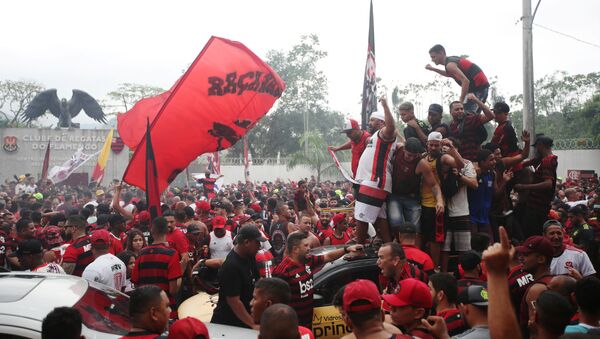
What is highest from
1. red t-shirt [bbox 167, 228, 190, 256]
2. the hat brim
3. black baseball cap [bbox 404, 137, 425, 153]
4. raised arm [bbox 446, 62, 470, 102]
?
raised arm [bbox 446, 62, 470, 102]

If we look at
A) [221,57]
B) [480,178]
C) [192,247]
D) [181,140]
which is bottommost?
[192,247]

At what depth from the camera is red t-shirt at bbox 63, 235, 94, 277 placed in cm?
649

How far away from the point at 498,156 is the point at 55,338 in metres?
5.80

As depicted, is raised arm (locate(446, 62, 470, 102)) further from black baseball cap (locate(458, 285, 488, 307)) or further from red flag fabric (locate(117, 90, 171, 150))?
red flag fabric (locate(117, 90, 171, 150))

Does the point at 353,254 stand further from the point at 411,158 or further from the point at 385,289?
the point at 411,158

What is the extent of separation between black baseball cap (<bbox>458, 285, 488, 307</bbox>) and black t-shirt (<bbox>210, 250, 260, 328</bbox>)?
79.9 inches

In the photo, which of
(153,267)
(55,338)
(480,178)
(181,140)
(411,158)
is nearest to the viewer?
(55,338)

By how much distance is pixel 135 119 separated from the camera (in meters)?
9.74

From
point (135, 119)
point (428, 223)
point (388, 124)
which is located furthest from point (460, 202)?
point (135, 119)

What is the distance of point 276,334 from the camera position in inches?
122

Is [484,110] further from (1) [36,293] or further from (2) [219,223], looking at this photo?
(1) [36,293]

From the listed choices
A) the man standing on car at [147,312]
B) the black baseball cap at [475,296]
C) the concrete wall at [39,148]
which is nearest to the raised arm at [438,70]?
the black baseball cap at [475,296]

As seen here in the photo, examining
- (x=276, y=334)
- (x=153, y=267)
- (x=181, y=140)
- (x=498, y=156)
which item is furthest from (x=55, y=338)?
(x=498, y=156)

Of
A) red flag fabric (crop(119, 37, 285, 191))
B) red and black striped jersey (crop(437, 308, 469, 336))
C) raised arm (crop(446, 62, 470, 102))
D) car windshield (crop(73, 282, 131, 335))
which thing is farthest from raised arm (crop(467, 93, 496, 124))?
car windshield (crop(73, 282, 131, 335))
